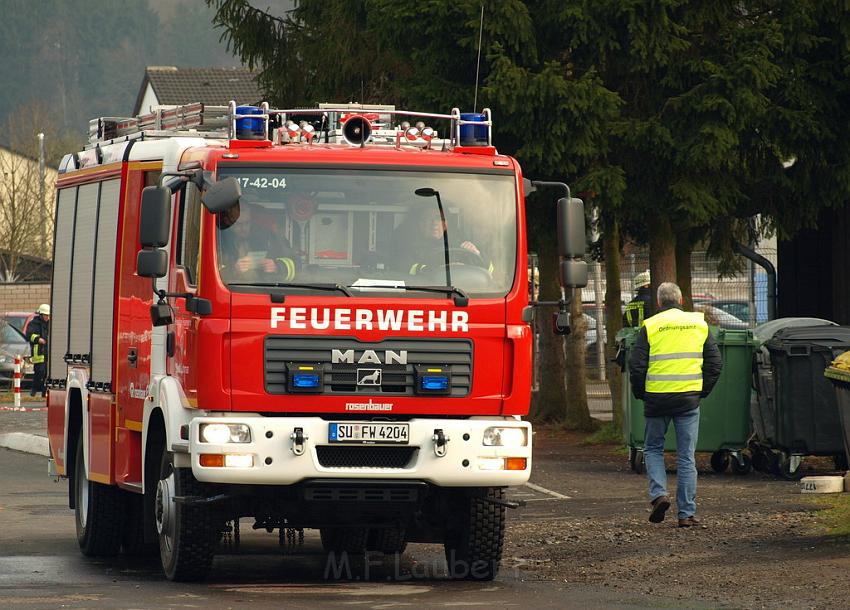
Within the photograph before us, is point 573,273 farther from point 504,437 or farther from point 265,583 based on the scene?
point 265,583

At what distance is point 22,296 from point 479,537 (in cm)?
3620

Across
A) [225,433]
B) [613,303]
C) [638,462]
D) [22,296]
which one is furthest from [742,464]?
[22,296]

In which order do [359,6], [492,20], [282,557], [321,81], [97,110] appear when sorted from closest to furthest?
1. [282,557]
2. [492,20]
3. [359,6]
4. [321,81]
5. [97,110]

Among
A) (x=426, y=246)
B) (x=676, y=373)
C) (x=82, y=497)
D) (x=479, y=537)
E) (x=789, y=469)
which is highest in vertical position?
(x=426, y=246)

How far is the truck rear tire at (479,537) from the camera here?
10.9m

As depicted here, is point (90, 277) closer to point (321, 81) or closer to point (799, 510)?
point (799, 510)

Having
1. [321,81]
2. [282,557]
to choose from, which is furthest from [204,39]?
[282,557]

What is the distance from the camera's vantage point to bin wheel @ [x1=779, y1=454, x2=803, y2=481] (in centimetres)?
1644

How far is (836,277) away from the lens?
23.1 meters

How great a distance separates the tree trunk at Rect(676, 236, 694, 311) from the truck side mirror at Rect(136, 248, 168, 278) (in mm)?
12380

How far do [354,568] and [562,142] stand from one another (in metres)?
A: 8.22

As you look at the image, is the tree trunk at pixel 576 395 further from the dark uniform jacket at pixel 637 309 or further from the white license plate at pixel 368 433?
the white license plate at pixel 368 433

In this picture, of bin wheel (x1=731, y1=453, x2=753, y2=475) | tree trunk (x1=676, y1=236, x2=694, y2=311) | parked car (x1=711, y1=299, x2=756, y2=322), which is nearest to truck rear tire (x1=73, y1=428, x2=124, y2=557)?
bin wheel (x1=731, y1=453, x2=753, y2=475)

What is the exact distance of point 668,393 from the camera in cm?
1326
